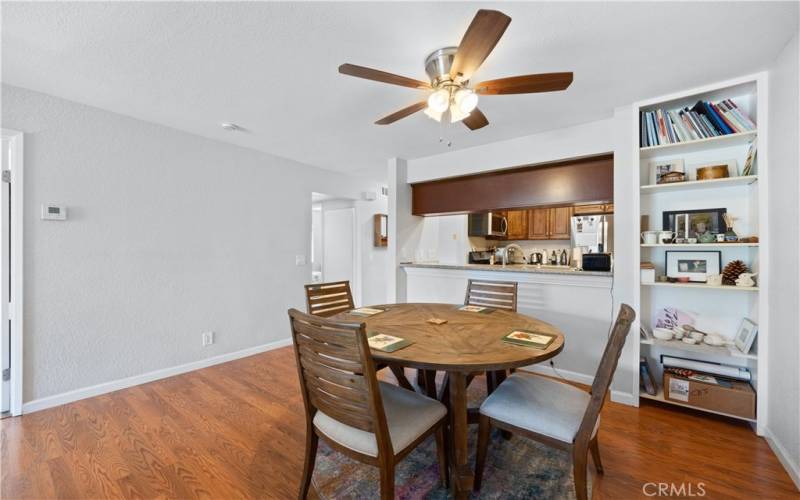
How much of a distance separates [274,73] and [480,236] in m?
3.96

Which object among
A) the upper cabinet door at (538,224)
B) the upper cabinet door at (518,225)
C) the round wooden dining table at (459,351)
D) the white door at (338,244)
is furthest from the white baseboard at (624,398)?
the white door at (338,244)

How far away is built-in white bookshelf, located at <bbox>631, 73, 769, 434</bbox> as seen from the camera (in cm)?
210

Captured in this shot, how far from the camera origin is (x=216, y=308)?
11.2 ft

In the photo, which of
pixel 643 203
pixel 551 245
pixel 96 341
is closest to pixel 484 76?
pixel 643 203

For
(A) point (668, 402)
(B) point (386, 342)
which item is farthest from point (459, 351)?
(A) point (668, 402)

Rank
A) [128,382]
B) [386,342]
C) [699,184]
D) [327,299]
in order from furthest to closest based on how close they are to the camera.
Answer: [128,382]
[327,299]
[699,184]
[386,342]

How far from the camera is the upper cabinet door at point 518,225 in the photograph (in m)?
5.46

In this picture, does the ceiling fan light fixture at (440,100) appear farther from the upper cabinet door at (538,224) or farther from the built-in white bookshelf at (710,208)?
the upper cabinet door at (538,224)

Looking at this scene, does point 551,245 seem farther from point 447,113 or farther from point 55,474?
point 55,474

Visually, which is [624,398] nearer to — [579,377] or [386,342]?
[579,377]

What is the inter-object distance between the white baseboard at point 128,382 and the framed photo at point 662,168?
4.19 meters

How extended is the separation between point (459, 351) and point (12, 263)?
314 centimetres

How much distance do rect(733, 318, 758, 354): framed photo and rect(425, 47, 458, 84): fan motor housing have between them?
2588 millimetres

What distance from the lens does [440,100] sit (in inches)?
66.9
